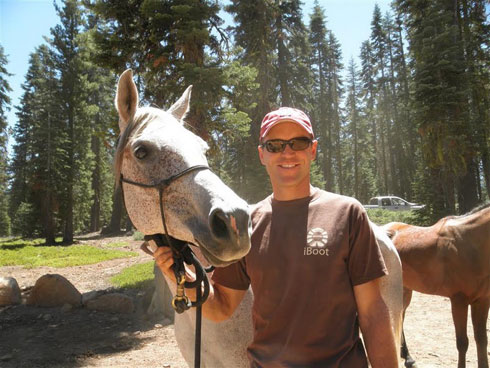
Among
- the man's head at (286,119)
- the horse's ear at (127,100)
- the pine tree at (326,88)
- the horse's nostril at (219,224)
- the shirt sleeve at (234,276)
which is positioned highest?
the pine tree at (326,88)

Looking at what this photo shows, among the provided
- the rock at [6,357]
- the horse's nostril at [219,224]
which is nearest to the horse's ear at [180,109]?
the horse's nostril at [219,224]

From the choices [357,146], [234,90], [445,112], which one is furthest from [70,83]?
[357,146]

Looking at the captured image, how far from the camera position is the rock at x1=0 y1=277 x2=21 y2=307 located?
7758 millimetres

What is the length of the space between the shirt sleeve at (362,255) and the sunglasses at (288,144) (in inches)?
16.9

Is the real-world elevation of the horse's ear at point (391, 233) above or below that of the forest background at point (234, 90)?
below

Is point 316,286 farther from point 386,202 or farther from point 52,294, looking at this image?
point 386,202

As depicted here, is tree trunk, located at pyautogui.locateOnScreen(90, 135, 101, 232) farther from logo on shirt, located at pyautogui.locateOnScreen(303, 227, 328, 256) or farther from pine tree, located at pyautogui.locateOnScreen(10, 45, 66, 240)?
logo on shirt, located at pyautogui.locateOnScreen(303, 227, 328, 256)

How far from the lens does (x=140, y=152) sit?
5.16ft

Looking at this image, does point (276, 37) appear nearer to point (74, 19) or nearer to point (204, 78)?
point (74, 19)

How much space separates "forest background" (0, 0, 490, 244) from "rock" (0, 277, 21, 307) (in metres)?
4.27

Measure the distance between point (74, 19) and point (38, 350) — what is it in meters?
21.9

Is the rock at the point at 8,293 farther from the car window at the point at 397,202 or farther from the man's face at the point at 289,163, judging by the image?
the car window at the point at 397,202

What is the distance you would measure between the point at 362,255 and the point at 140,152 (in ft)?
3.79

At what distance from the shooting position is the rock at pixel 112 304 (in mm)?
7504
